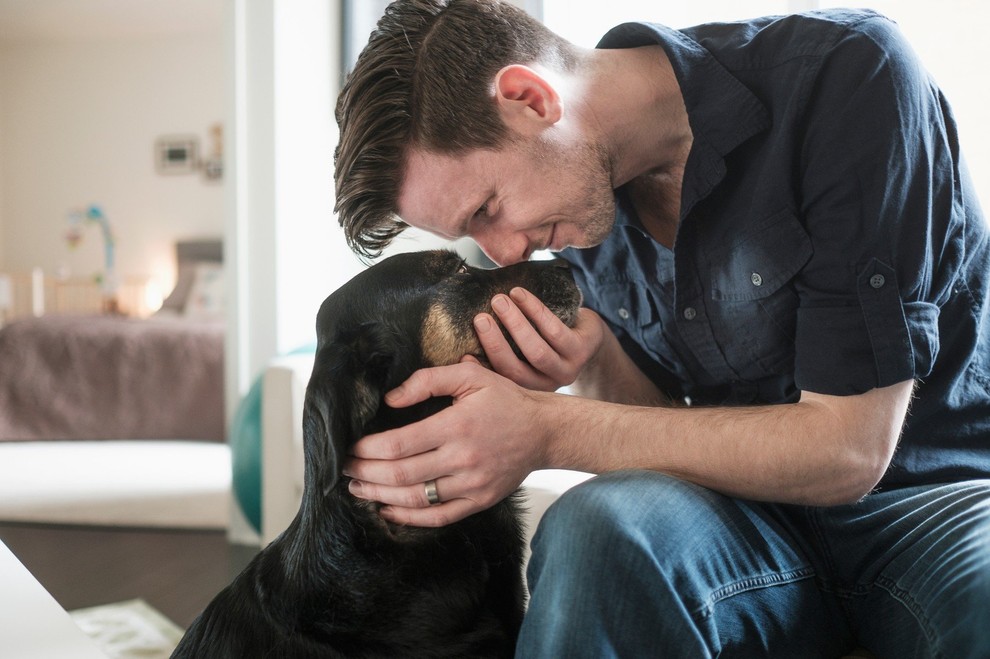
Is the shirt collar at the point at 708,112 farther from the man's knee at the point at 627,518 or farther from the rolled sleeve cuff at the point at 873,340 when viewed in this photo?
the man's knee at the point at 627,518

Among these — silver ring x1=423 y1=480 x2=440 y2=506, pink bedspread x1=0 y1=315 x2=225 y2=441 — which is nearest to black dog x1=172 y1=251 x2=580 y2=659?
silver ring x1=423 y1=480 x2=440 y2=506

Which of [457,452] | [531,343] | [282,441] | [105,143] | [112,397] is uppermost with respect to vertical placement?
[105,143]

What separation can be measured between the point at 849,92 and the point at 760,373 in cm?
50

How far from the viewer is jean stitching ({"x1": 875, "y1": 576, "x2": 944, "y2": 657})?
1.09 m

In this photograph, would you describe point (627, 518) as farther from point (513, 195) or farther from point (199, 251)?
point (199, 251)

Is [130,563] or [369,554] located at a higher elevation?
[369,554]

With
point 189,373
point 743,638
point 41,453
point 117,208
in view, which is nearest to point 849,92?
point 743,638

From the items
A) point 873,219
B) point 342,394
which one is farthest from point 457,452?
point 873,219

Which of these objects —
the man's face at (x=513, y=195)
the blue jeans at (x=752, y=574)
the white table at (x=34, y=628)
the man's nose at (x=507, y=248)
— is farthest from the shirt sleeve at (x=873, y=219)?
the white table at (x=34, y=628)

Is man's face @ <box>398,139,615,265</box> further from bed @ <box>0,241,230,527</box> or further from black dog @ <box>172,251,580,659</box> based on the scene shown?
bed @ <box>0,241,230,527</box>

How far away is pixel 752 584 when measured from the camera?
1173 mm

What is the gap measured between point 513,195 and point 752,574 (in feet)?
2.38

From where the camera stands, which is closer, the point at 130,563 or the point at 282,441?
the point at 282,441

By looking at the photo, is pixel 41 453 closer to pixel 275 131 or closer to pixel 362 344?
pixel 275 131
